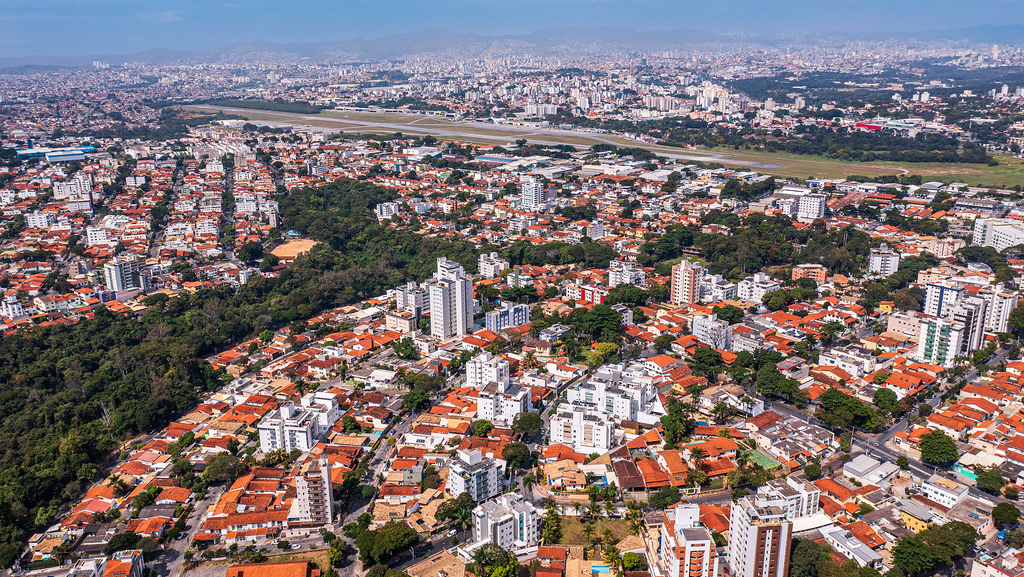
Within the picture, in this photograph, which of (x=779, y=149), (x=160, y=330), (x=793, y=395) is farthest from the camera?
(x=779, y=149)

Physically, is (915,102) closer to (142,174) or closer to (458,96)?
(458,96)

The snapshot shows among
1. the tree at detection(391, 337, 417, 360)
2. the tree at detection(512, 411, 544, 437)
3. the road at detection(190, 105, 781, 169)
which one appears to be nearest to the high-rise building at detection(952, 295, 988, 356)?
the tree at detection(512, 411, 544, 437)

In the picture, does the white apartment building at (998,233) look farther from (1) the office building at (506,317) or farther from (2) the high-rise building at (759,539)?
(2) the high-rise building at (759,539)

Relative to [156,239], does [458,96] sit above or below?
above

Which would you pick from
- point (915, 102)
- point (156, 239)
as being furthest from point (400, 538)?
point (915, 102)

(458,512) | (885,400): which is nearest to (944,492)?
(885,400)

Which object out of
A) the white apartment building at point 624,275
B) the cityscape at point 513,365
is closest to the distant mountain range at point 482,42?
the cityscape at point 513,365
